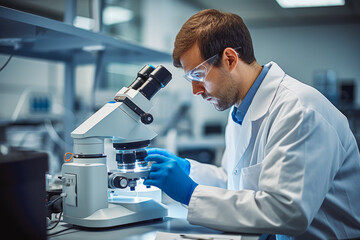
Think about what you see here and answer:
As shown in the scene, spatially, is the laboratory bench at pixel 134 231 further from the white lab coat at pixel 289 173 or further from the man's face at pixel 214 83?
the man's face at pixel 214 83

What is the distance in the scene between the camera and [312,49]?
700 centimetres

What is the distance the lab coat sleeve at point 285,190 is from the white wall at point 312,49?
6.37 m

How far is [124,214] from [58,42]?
88cm

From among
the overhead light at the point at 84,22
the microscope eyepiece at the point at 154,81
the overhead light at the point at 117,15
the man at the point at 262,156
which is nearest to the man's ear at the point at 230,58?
the man at the point at 262,156

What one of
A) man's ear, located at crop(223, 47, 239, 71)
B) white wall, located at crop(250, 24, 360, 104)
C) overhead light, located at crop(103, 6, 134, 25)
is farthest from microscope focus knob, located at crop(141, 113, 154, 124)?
white wall, located at crop(250, 24, 360, 104)

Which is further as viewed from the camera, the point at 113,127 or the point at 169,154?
the point at 169,154

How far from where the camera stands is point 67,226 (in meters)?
1.07

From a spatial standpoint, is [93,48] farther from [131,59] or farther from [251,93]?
[251,93]

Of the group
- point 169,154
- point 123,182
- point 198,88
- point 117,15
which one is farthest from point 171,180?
point 117,15

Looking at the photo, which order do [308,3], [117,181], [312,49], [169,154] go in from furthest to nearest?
[312,49], [308,3], [169,154], [117,181]

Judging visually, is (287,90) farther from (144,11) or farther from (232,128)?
(144,11)

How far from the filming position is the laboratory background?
165 cm

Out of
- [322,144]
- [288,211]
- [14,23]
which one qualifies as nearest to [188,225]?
[288,211]

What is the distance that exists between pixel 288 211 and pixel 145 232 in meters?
0.40
